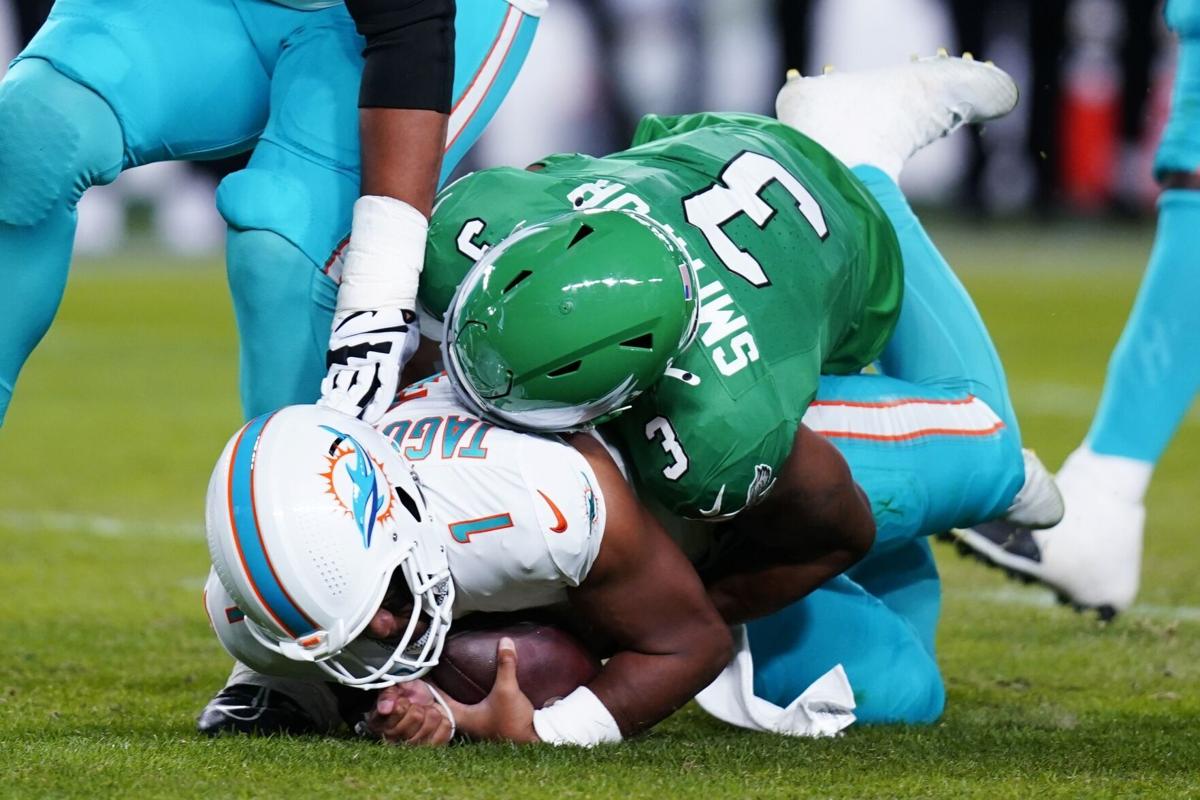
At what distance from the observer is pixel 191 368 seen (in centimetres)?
860

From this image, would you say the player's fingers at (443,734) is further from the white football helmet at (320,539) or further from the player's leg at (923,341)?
the player's leg at (923,341)

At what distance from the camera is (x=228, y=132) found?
2.76 meters

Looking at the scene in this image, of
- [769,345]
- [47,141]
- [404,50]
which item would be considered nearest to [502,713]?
[769,345]

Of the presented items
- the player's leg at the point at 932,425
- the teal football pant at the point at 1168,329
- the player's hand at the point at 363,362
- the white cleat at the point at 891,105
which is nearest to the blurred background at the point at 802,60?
the teal football pant at the point at 1168,329

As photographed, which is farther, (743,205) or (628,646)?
(743,205)

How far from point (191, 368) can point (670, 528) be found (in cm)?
630

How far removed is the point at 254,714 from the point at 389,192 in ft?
2.56

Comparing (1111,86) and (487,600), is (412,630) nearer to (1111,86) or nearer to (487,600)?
(487,600)

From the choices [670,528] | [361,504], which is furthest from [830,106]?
[361,504]

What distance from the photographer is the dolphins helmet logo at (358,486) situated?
87.4 inches

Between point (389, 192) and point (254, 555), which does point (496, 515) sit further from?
point (389, 192)

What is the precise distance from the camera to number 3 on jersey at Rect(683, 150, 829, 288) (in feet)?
8.67

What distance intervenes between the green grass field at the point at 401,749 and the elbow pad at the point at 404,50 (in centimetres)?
92

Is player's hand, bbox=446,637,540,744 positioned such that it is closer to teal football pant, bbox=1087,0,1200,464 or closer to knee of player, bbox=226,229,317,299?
knee of player, bbox=226,229,317,299
